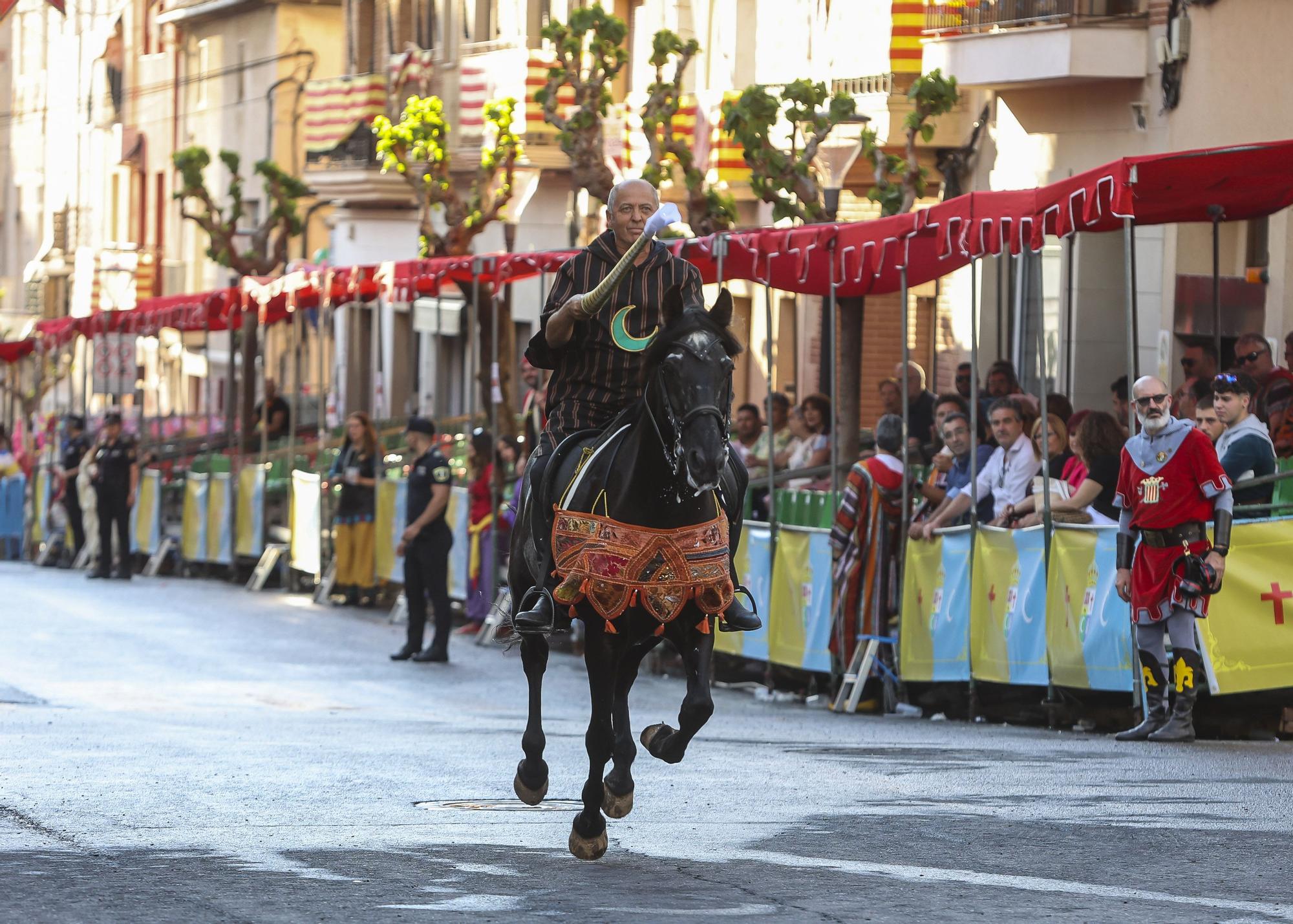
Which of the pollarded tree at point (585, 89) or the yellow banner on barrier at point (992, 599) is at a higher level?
the pollarded tree at point (585, 89)

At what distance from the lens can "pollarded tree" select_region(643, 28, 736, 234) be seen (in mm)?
23906

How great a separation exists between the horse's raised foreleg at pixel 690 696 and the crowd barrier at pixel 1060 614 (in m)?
4.91

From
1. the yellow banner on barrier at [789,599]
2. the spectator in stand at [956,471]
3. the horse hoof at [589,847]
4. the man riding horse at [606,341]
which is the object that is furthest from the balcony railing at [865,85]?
the horse hoof at [589,847]

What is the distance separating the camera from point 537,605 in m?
8.94

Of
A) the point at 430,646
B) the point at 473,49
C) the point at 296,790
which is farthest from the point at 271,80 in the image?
the point at 296,790

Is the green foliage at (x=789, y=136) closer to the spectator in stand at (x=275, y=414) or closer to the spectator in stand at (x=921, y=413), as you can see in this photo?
the spectator in stand at (x=921, y=413)

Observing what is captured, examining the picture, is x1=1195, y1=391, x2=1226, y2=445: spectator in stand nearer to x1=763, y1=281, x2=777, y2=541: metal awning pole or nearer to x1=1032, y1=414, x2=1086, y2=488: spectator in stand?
x1=1032, y1=414, x2=1086, y2=488: spectator in stand

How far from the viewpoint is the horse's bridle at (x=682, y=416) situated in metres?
7.94

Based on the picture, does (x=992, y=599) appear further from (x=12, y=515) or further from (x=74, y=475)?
(x=12, y=515)

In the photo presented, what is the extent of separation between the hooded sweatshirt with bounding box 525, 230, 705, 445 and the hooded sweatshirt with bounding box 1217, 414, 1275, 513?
508cm

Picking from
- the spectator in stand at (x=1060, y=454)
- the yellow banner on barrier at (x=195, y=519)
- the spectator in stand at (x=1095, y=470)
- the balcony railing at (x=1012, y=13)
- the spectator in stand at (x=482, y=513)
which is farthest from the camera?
the yellow banner on barrier at (x=195, y=519)

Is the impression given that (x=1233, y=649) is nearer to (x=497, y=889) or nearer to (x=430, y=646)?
(x=497, y=889)

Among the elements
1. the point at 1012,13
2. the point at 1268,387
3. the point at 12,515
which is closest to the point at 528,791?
the point at 1268,387

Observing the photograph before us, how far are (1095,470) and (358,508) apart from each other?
1272 centimetres
